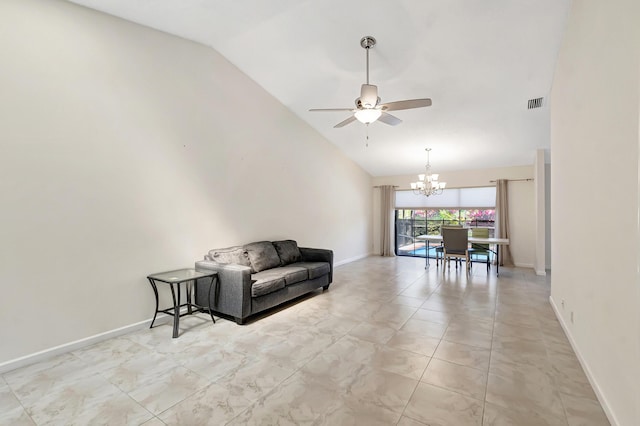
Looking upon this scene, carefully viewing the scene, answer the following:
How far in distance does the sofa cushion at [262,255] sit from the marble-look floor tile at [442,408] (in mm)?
2780

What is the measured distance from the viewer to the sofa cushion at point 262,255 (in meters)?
4.36

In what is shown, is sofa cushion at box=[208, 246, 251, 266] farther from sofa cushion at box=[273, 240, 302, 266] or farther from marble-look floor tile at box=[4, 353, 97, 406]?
marble-look floor tile at box=[4, 353, 97, 406]

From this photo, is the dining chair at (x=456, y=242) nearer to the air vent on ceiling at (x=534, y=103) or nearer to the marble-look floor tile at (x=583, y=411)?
the air vent on ceiling at (x=534, y=103)

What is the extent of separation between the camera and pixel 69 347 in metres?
2.77

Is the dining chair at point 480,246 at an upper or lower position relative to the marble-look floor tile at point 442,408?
upper

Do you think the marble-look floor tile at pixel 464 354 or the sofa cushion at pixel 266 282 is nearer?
the marble-look floor tile at pixel 464 354

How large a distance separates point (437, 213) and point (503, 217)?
1670 millimetres

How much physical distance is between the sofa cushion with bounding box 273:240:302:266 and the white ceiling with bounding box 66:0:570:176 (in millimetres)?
2475

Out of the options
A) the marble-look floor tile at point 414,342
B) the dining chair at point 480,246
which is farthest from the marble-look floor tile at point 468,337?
the dining chair at point 480,246

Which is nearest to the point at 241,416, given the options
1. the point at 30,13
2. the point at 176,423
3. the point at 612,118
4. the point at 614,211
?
the point at 176,423

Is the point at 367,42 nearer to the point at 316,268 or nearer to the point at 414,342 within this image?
the point at 316,268

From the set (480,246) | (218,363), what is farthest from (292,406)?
(480,246)

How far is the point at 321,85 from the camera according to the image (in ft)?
15.1

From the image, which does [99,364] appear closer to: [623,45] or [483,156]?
[623,45]
